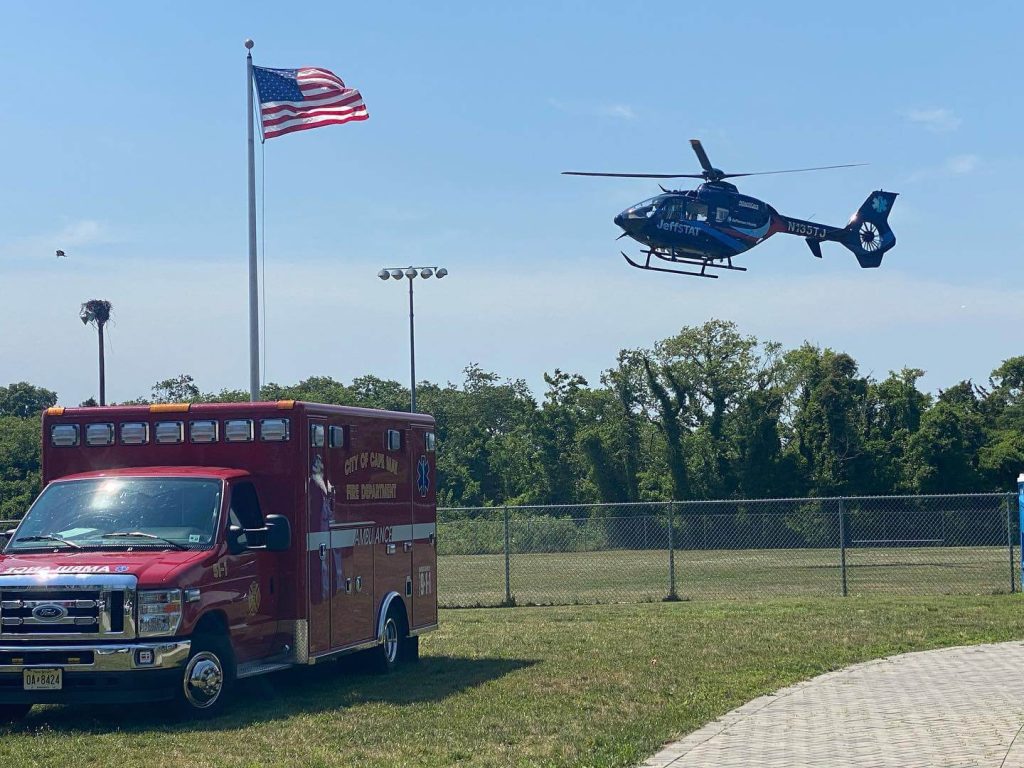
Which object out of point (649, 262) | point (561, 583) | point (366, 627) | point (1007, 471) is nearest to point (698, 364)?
point (1007, 471)

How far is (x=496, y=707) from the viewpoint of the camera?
11.6 meters

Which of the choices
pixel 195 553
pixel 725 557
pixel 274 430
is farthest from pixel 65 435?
pixel 725 557

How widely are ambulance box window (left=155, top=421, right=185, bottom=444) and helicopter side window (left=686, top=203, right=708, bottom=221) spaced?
25.2 m

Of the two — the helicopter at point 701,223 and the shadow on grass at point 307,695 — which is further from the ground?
the helicopter at point 701,223

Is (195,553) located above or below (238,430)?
below

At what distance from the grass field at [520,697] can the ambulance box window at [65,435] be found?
8.02 feet

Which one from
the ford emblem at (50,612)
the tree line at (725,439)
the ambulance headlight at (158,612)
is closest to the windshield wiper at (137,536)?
the ambulance headlight at (158,612)

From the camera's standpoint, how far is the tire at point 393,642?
14328mm

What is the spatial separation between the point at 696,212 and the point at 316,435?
25177mm

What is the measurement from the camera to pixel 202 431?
12695mm

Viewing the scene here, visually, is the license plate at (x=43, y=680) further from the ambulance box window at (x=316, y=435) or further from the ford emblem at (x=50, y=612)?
the ambulance box window at (x=316, y=435)

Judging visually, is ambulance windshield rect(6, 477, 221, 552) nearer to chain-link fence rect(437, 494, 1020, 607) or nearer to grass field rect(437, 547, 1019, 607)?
chain-link fence rect(437, 494, 1020, 607)

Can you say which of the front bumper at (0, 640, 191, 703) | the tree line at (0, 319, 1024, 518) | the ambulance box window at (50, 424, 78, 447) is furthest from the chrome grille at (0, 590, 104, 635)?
the tree line at (0, 319, 1024, 518)

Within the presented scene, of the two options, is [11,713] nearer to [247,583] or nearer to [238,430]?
[247,583]
